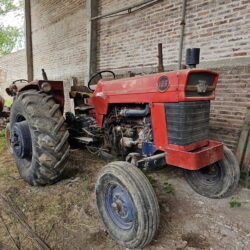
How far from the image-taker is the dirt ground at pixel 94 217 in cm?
178

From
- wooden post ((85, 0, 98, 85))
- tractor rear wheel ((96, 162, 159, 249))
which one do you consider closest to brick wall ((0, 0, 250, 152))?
wooden post ((85, 0, 98, 85))

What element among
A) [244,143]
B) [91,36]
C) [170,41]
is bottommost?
[244,143]

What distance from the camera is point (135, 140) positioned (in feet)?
7.84

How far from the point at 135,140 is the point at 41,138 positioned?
0.97 m

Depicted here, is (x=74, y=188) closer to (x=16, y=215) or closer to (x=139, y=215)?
(x=16, y=215)

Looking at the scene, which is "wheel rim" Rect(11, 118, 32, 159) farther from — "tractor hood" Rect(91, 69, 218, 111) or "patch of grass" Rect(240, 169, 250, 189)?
"patch of grass" Rect(240, 169, 250, 189)

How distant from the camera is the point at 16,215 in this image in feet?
6.64

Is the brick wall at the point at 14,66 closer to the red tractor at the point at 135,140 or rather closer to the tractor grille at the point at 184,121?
the red tractor at the point at 135,140

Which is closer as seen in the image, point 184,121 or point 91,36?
point 184,121

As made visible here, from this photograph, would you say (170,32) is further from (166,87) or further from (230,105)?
(166,87)

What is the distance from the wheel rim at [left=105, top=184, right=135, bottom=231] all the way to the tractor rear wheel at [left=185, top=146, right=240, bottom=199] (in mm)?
1138

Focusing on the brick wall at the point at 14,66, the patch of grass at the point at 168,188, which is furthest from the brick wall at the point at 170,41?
the brick wall at the point at 14,66

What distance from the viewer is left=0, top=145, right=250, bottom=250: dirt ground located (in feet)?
5.82

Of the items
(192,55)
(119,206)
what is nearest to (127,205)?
(119,206)
